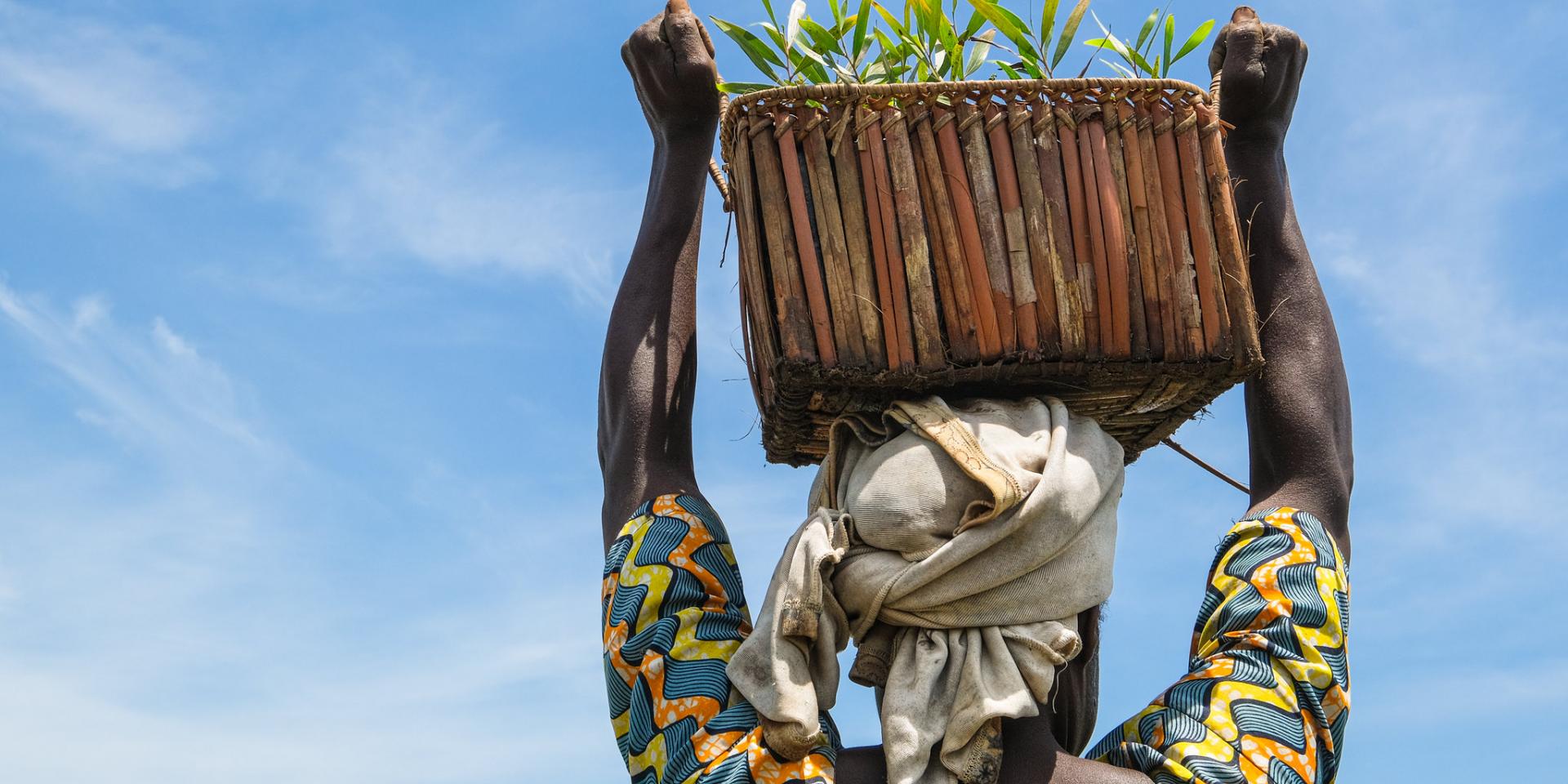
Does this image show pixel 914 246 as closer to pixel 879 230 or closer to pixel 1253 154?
pixel 879 230

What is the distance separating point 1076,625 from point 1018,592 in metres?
0.22

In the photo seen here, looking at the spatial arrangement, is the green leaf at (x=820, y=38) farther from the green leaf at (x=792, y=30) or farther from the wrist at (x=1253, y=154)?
the wrist at (x=1253, y=154)

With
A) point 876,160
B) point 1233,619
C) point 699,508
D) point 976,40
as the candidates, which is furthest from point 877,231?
point 1233,619

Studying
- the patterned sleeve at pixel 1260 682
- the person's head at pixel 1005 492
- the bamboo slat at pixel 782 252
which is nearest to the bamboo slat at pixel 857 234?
the bamboo slat at pixel 782 252

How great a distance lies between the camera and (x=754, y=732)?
13.1 ft

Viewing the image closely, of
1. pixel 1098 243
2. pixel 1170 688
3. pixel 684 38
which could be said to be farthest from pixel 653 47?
pixel 1170 688

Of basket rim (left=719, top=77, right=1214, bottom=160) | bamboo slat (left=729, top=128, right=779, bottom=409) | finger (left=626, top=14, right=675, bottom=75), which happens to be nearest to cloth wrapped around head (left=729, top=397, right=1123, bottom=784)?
bamboo slat (left=729, top=128, right=779, bottom=409)

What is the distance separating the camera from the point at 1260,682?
161 inches

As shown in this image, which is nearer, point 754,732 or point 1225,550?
point 754,732

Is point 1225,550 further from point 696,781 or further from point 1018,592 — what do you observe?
point 696,781

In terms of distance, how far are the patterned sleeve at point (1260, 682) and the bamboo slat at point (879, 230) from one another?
3.07ft

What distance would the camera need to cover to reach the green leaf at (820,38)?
4180 millimetres

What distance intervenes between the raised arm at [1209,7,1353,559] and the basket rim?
67 cm

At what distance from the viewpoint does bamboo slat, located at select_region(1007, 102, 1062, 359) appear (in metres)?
4.04
